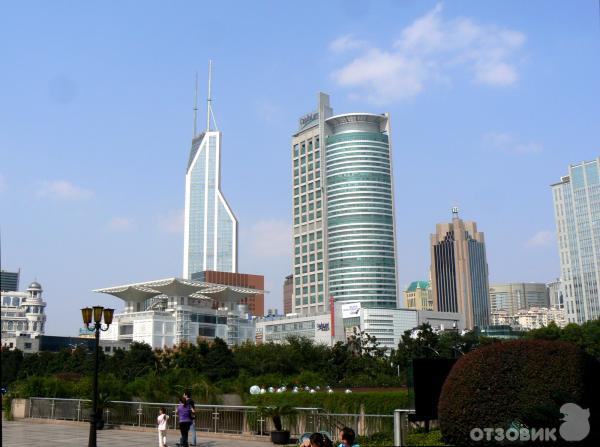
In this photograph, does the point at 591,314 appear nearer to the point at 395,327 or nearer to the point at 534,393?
the point at 395,327

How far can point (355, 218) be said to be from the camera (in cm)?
18550

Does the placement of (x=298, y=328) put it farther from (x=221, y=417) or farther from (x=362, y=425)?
(x=362, y=425)

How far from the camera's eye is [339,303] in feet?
563

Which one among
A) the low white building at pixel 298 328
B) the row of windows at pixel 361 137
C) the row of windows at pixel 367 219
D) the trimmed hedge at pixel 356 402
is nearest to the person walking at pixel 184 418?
the trimmed hedge at pixel 356 402

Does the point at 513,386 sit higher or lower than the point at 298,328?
lower

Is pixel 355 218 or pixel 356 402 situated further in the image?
pixel 355 218

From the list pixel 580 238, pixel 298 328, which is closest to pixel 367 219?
pixel 298 328

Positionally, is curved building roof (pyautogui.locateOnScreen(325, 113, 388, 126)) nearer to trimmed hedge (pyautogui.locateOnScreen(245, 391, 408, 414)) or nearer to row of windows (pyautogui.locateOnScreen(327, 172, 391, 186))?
row of windows (pyautogui.locateOnScreen(327, 172, 391, 186))

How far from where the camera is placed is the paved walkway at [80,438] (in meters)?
21.8

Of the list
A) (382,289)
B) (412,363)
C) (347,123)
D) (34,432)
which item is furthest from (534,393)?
(347,123)

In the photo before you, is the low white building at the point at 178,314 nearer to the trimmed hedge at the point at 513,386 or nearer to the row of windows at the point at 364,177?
the row of windows at the point at 364,177

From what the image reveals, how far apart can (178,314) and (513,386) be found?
130269 millimetres

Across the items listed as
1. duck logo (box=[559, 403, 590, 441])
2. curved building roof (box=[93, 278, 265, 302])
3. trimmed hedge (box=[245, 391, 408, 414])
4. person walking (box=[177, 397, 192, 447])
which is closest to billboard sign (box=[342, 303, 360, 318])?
curved building roof (box=[93, 278, 265, 302])

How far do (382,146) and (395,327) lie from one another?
53.1 meters
